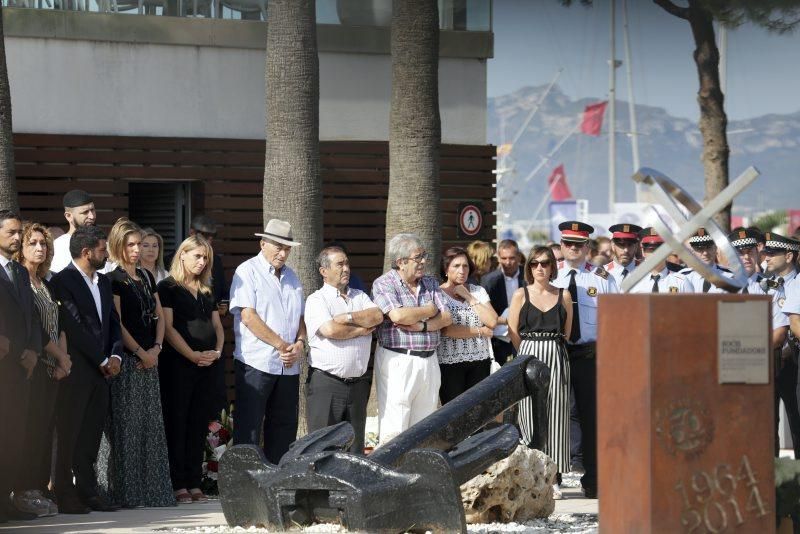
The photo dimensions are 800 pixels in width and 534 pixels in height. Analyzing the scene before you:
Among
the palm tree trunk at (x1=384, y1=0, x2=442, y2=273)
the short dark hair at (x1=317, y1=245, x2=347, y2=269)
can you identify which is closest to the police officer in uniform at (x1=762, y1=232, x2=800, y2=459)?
the palm tree trunk at (x1=384, y1=0, x2=442, y2=273)

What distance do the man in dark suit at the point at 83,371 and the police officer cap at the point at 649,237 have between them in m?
5.03

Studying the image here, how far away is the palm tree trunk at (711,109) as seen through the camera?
73.0 ft

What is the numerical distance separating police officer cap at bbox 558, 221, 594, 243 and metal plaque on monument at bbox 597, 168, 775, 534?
5.00 meters

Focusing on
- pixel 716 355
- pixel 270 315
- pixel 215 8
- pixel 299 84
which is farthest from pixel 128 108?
pixel 716 355

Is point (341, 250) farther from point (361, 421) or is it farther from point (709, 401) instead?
point (709, 401)

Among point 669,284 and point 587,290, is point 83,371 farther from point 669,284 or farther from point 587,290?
point 669,284

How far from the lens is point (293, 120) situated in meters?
Result: 13.3

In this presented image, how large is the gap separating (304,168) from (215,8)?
12.6 feet

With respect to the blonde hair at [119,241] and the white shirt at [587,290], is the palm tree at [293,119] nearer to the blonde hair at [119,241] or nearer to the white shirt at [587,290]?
the white shirt at [587,290]

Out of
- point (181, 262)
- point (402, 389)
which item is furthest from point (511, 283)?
point (181, 262)

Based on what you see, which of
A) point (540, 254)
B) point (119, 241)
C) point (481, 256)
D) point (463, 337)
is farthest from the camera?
point (481, 256)

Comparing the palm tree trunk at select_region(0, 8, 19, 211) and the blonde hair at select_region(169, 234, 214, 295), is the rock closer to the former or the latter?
the blonde hair at select_region(169, 234, 214, 295)

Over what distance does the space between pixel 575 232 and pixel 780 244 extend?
192 centimetres

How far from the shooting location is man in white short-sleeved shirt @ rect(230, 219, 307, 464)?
10945 mm
